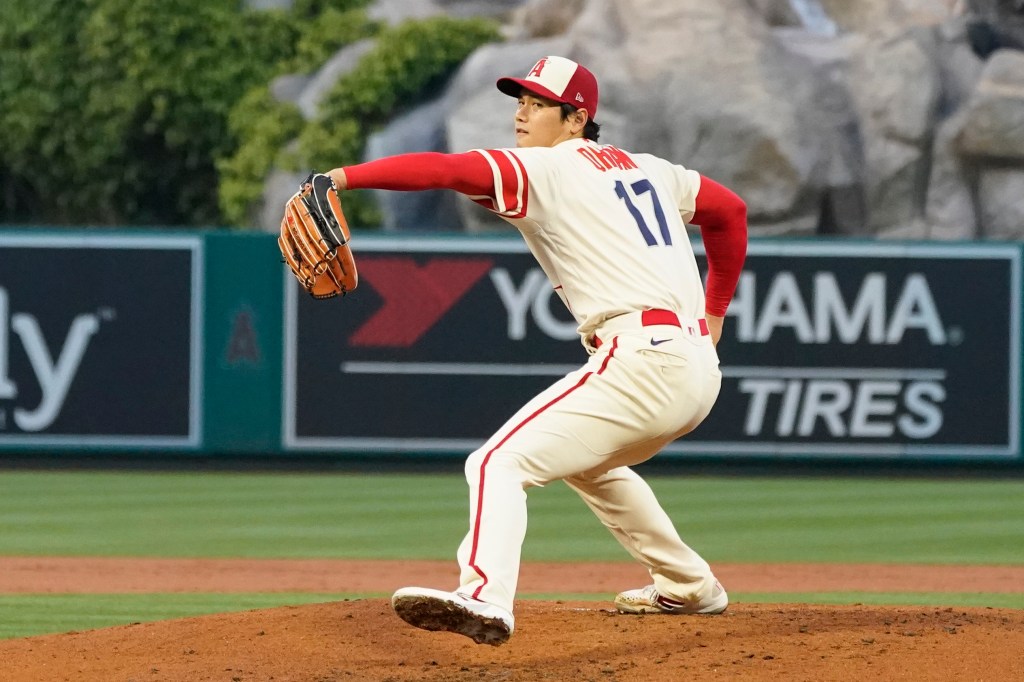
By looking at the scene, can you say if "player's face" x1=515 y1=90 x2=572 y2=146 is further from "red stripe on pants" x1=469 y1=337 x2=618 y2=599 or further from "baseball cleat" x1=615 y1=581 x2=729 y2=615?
"baseball cleat" x1=615 y1=581 x2=729 y2=615

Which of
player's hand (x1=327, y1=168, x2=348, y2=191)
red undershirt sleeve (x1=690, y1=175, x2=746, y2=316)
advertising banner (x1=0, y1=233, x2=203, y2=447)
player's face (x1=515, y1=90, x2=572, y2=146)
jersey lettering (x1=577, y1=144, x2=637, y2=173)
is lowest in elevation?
advertising banner (x1=0, y1=233, x2=203, y2=447)

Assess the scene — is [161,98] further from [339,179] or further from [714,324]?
[339,179]

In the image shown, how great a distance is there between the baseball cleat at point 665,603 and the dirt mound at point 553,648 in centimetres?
7

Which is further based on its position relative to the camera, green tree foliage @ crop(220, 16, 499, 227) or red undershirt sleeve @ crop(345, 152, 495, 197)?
green tree foliage @ crop(220, 16, 499, 227)

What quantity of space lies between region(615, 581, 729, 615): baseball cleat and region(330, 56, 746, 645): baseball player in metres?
0.61

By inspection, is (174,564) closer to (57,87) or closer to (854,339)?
(854,339)

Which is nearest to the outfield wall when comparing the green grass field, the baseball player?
the green grass field

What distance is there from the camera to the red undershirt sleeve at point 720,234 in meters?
4.97

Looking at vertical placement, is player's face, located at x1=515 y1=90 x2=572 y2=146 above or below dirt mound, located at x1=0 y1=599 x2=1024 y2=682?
above

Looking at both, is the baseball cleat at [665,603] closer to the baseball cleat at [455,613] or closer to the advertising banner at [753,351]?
the baseball cleat at [455,613]

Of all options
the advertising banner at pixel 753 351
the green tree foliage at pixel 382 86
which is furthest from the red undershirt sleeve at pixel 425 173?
the green tree foliage at pixel 382 86

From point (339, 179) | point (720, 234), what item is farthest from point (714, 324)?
point (339, 179)

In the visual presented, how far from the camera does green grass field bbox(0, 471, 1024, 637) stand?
698 cm

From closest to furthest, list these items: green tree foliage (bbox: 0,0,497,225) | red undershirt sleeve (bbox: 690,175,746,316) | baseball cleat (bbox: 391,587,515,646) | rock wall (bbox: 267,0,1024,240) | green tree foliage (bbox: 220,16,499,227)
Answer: baseball cleat (bbox: 391,587,515,646) < red undershirt sleeve (bbox: 690,175,746,316) < rock wall (bbox: 267,0,1024,240) < green tree foliage (bbox: 220,16,499,227) < green tree foliage (bbox: 0,0,497,225)
